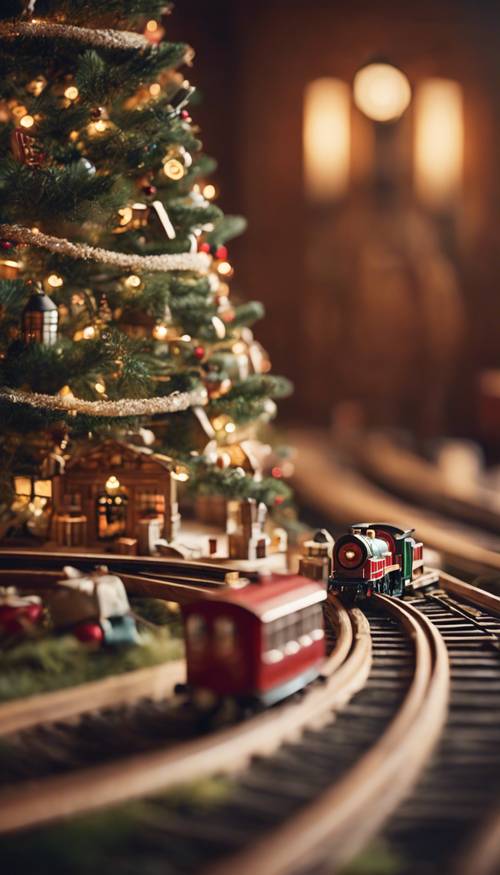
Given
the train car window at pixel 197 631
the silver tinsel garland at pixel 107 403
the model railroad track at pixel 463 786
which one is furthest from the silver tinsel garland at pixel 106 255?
the model railroad track at pixel 463 786

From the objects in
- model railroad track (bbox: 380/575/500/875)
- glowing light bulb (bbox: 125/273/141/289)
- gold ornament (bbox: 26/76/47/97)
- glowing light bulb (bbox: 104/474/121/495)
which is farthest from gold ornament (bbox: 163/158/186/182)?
model railroad track (bbox: 380/575/500/875)

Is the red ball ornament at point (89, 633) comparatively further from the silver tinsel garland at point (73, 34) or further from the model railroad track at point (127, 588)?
the silver tinsel garland at point (73, 34)

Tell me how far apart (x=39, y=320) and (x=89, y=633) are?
129 inches

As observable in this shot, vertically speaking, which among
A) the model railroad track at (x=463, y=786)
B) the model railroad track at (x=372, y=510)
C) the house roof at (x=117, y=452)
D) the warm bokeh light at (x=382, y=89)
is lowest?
the model railroad track at (x=372, y=510)

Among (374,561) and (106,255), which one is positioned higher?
(106,255)

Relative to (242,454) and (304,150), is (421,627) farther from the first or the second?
(304,150)

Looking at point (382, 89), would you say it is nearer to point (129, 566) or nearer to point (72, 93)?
point (72, 93)

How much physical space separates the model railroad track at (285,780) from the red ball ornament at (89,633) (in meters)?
1.65

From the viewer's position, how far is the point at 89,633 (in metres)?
7.75

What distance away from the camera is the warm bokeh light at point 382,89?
13164 millimetres

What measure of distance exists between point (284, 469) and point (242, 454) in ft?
4.53

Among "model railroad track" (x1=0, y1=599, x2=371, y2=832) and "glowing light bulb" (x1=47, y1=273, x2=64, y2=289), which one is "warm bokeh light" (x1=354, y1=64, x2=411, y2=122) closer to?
"glowing light bulb" (x1=47, y1=273, x2=64, y2=289)

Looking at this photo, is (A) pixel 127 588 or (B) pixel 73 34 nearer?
(B) pixel 73 34

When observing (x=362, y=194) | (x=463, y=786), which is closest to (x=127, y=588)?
(x=463, y=786)
